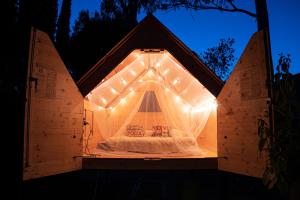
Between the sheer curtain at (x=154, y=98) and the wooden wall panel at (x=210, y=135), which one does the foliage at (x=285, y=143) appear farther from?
the wooden wall panel at (x=210, y=135)

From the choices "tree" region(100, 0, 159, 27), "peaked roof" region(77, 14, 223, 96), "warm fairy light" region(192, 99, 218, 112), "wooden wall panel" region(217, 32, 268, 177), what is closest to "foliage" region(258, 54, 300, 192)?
"wooden wall panel" region(217, 32, 268, 177)

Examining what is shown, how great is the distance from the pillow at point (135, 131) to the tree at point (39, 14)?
3475 mm

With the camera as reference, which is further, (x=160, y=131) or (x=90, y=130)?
(x=160, y=131)

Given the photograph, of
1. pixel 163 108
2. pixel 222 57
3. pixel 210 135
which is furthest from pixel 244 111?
pixel 222 57

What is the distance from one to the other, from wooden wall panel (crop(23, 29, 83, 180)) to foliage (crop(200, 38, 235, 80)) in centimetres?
1258

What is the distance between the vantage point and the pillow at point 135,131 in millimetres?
6281

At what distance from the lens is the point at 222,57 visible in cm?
1572

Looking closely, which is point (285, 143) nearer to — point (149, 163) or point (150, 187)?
point (149, 163)

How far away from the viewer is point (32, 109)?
12.0ft

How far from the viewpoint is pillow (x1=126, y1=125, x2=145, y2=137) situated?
247 inches

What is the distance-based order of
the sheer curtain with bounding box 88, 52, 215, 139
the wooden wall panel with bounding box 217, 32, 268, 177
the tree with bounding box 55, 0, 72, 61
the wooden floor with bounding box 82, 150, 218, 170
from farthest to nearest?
the tree with bounding box 55, 0, 72, 61
the sheer curtain with bounding box 88, 52, 215, 139
the wooden floor with bounding box 82, 150, 218, 170
the wooden wall panel with bounding box 217, 32, 268, 177

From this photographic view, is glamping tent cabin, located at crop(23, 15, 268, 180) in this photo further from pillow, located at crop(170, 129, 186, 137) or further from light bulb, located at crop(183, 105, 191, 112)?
light bulb, located at crop(183, 105, 191, 112)

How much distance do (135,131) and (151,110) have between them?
835 millimetres

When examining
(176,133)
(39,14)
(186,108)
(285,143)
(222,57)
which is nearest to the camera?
(285,143)
